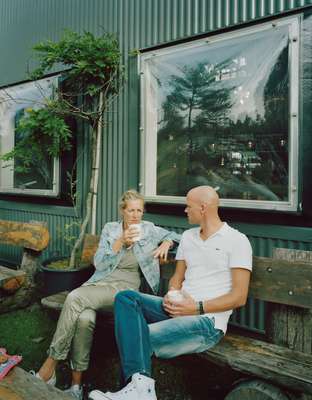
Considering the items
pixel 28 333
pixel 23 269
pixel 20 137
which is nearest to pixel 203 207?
pixel 28 333

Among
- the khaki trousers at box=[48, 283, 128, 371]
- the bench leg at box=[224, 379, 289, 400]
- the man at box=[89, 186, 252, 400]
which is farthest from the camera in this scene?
the khaki trousers at box=[48, 283, 128, 371]

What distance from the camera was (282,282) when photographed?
2.84 metres

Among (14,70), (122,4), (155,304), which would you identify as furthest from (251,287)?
(14,70)

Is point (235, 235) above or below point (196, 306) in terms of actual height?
above

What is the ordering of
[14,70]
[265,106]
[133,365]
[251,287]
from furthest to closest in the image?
[14,70] < [265,106] < [251,287] < [133,365]

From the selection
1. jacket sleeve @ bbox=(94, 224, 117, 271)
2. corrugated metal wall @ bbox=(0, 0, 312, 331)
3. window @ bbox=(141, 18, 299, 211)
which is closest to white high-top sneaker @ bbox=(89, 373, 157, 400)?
jacket sleeve @ bbox=(94, 224, 117, 271)

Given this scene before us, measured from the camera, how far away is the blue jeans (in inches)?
102

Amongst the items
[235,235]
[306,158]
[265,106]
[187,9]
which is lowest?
[235,235]

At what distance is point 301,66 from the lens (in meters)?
3.67

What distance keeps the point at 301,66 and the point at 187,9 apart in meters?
1.77

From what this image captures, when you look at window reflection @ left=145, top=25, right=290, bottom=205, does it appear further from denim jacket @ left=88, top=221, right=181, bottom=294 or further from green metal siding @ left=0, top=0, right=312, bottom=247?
denim jacket @ left=88, top=221, right=181, bottom=294

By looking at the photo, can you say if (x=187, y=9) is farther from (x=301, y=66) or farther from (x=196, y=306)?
(x=196, y=306)

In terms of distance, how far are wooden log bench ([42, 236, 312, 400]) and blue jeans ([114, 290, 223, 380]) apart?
118mm

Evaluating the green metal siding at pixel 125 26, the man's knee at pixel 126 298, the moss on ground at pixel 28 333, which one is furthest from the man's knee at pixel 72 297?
the green metal siding at pixel 125 26
